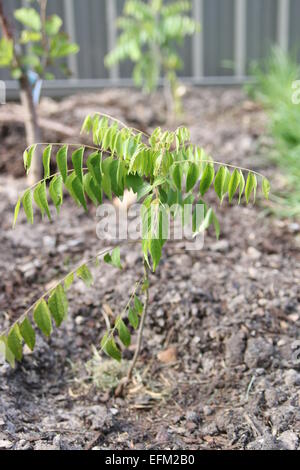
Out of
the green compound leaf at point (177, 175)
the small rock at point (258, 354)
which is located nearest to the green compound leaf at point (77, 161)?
the green compound leaf at point (177, 175)

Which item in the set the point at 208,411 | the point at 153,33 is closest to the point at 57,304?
the point at 208,411

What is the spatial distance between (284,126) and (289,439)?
2.92 metres

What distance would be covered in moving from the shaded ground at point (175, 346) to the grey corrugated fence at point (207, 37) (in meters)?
3.48

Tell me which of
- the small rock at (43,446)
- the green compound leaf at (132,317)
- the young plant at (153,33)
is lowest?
the small rock at (43,446)

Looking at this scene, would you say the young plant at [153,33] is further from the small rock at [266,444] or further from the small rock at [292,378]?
the small rock at [266,444]

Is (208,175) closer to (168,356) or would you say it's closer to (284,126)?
(168,356)

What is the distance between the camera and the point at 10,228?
3611 millimetres

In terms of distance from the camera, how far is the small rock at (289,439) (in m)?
2.06

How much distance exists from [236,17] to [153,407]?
17.4 feet

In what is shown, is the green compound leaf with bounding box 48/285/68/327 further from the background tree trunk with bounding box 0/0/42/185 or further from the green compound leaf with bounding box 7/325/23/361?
the background tree trunk with bounding box 0/0/42/185

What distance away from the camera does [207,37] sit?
682 cm

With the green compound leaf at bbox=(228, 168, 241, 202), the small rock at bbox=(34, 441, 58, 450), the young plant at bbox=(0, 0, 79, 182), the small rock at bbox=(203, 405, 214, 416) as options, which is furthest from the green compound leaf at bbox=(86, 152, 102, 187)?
the young plant at bbox=(0, 0, 79, 182)

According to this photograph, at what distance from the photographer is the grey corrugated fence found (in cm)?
673
